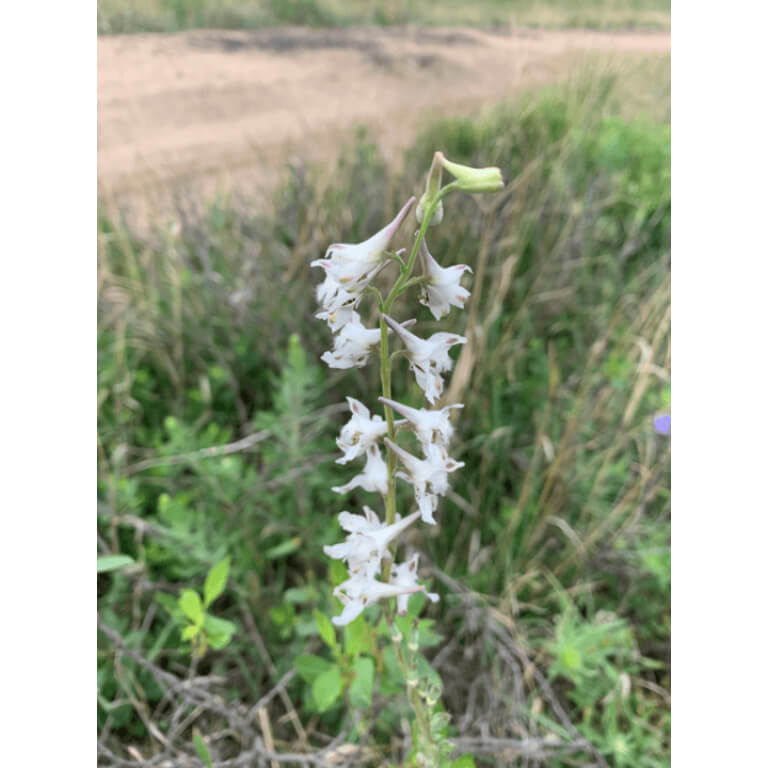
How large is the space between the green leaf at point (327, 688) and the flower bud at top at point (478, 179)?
538 mm

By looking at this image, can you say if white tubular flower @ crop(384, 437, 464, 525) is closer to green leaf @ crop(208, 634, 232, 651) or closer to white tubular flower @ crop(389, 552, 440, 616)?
white tubular flower @ crop(389, 552, 440, 616)

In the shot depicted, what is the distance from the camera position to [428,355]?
16.3 inches

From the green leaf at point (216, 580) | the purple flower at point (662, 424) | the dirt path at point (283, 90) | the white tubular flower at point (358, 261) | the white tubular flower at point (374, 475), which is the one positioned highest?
the dirt path at point (283, 90)

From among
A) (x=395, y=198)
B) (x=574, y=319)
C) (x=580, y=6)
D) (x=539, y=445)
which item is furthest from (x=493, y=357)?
(x=580, y=6)

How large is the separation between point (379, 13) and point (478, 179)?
64.5 inches

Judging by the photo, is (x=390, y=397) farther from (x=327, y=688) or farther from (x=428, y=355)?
(x=327, y=688)

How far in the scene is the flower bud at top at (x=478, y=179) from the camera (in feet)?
1.19

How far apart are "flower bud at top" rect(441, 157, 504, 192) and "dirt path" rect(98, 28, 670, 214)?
47.9 inches

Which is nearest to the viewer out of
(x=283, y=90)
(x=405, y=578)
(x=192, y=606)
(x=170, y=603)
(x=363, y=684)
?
(x=405, y=578)

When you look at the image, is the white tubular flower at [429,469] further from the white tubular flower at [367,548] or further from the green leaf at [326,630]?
the green leaf at [326,630]

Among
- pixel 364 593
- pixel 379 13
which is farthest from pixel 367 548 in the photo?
pixel 379 13

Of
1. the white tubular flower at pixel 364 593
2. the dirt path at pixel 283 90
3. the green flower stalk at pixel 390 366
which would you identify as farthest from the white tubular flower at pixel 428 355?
the dirt path at pixel 283 90

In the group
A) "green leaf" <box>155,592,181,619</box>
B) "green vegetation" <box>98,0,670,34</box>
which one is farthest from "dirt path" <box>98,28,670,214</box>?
"green leaf" <box>155,592,181,619</box>

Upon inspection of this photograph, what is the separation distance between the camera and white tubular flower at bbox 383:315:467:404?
1.33 feet
